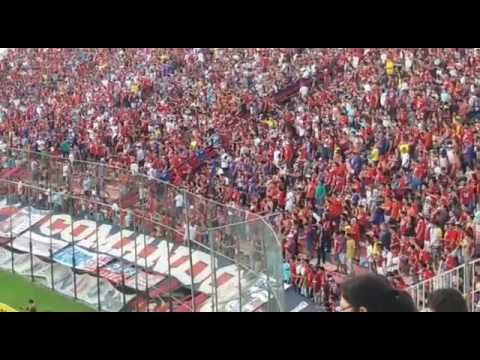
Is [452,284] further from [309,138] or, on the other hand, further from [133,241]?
[309,138]

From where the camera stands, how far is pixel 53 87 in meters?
26.2

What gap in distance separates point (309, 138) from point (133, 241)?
5.77 meters

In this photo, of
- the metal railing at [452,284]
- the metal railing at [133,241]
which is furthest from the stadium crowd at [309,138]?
the metal railing at [133,241]

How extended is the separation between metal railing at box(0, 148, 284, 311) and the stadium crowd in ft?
5.76

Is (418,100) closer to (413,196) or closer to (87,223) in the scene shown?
(413,196)

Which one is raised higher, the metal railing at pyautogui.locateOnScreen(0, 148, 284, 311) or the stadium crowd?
the stadium crowd

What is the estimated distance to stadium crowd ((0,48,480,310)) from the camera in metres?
11.6

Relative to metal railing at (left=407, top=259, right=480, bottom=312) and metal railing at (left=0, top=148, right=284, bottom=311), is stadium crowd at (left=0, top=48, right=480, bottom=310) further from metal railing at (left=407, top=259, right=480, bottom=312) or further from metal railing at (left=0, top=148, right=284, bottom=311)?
metal railing at (left=0, top=148, right=284, bottom=311)

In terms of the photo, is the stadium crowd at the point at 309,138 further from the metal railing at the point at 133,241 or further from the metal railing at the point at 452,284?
the metal railing at the point at 133,241

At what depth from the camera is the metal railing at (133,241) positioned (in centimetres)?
847

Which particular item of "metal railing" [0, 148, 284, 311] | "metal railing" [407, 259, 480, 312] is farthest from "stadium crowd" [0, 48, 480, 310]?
"metal railing" [0, 148, 284, 311]

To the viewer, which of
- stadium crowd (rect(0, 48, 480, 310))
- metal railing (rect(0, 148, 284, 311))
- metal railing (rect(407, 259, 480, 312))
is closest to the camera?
metal railing (rect(407, 259, 480, 312))
